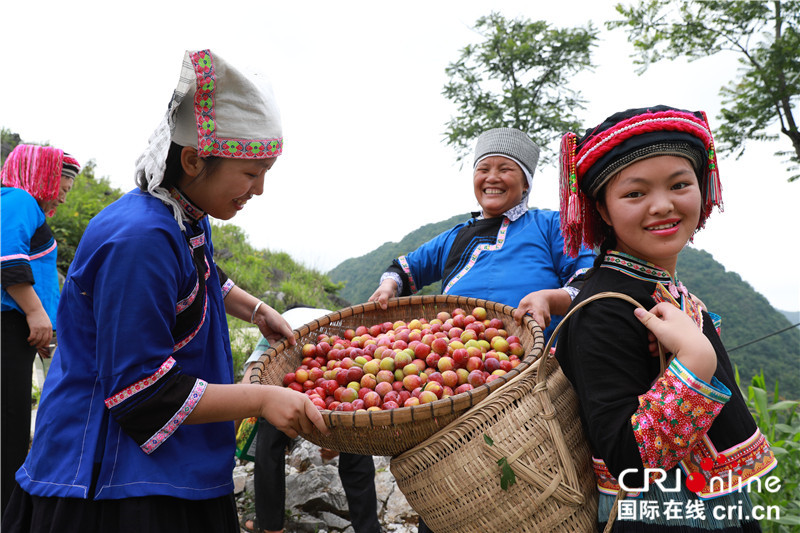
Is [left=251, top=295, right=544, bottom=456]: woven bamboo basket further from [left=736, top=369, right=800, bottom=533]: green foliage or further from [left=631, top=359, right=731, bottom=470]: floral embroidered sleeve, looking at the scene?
[left=736, top=369, right=800, bottom=533]: green foliage

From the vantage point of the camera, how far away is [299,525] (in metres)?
3.37

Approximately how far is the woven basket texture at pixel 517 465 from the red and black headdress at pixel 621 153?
0.47m

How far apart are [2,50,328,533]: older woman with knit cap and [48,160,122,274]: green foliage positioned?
5.93 meters

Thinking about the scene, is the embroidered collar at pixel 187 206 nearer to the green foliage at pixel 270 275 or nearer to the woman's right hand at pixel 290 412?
the woman's right hand at pixel 290 412

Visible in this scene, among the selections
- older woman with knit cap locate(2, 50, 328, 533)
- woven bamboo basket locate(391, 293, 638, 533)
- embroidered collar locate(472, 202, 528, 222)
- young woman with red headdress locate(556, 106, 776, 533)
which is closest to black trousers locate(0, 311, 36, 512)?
older woman with knit cap locate(2, 50, 328, 533)

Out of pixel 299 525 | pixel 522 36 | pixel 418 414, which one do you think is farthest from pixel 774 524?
pixel 522 36

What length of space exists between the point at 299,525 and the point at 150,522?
219 centimetres

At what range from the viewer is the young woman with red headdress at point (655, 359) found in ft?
4.00

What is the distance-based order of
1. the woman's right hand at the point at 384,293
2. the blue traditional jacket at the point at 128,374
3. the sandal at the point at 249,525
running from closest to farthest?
the blue traditional jacket at the point at 128,374 → the woman's right hand at the point at 384,293 → the sandal at the point at 249,525

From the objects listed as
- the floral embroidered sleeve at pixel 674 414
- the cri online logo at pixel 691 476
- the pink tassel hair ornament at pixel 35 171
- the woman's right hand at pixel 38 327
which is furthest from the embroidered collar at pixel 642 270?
the pink tassel hair ornament at pixel 35 171

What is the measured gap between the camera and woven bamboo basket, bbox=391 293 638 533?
4.47 ft

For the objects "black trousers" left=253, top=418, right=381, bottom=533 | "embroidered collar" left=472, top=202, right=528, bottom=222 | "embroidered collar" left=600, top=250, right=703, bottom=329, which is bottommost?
"black trousers" left=253, top=418, right=381, bottom=533

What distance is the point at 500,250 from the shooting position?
2578 mm

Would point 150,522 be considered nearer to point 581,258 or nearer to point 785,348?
point 581,258
